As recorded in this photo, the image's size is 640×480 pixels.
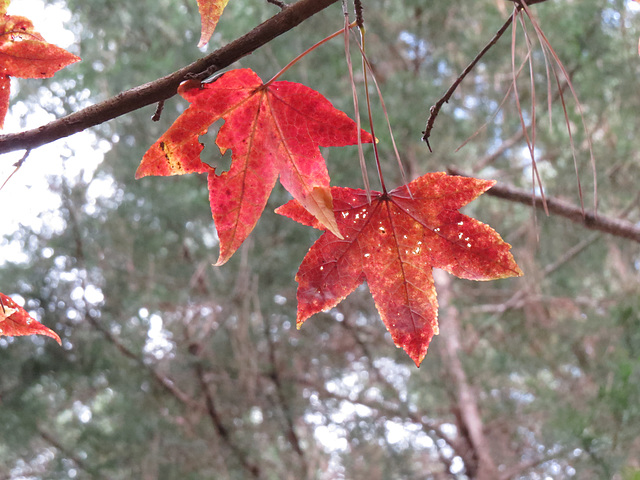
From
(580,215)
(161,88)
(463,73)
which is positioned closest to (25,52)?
(161,88)

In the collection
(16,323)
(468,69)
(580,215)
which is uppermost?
(580,215)

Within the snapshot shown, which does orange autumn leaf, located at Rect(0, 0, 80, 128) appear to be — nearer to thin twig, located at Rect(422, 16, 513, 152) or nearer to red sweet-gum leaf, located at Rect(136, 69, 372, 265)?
red sweet-gum leaf, located at Rect(136, 69, 372, 265)

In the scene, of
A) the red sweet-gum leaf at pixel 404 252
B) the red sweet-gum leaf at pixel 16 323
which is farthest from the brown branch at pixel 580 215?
the red sweet-gum leaf at pixel 16 323

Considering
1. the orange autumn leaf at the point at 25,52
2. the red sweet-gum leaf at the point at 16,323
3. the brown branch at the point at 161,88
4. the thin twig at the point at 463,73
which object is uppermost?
the orange autumn leaf at the point at 25,52

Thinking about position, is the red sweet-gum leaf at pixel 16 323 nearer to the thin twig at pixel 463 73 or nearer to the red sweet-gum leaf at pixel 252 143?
the red sweet-gum leaf at pixel 252 143

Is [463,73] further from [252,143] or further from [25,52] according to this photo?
[25,52]

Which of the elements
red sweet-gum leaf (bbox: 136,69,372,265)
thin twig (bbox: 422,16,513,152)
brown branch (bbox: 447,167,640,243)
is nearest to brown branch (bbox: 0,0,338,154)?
red sweet-gum leaf (bbox: 136,69,372,265)
